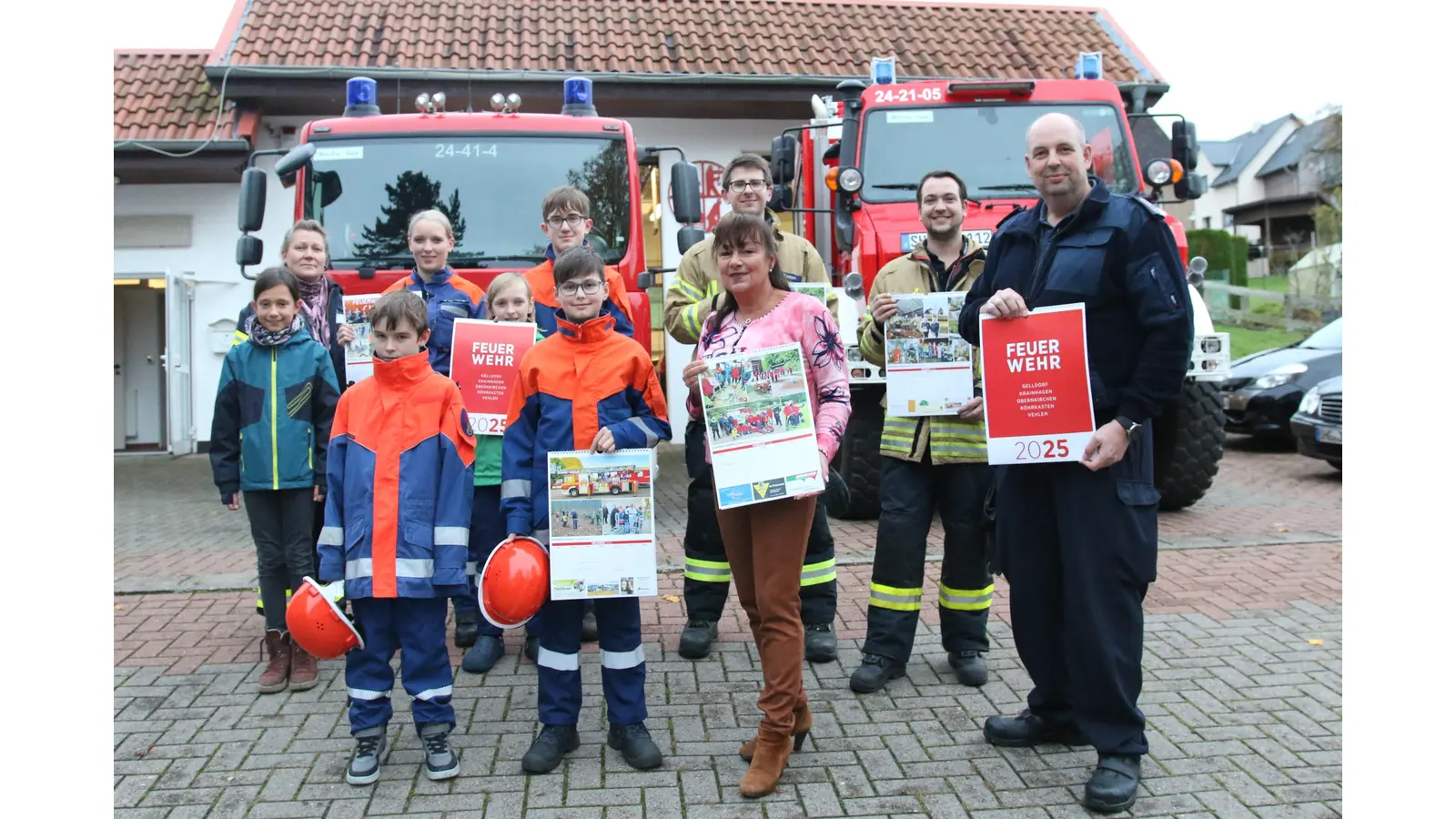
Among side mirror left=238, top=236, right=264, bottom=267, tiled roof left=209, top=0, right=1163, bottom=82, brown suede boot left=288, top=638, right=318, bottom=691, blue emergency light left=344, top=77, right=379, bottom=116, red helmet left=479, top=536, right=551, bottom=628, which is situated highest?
tiled roof left=209, top=0, right=1163, bottom=82

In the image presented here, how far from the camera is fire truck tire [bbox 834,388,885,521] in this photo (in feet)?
25.4

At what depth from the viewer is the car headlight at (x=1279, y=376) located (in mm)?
12445

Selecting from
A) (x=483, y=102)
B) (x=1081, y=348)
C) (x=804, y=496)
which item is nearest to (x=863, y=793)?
(x=804, y=496)

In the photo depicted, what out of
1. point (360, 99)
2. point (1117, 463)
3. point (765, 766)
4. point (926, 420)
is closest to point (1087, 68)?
point (926, 420)

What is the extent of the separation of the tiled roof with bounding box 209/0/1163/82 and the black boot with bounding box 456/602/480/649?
31.4 ft

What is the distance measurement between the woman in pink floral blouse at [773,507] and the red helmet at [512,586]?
65 cm

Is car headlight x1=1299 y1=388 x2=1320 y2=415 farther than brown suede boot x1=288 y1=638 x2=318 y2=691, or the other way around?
car headlight x1=1299 y1=388 x2=1320 y2=415

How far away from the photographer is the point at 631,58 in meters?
14.0

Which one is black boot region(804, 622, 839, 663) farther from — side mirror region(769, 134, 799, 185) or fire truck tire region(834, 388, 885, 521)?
side mirror region(769, 134, 799, 185)

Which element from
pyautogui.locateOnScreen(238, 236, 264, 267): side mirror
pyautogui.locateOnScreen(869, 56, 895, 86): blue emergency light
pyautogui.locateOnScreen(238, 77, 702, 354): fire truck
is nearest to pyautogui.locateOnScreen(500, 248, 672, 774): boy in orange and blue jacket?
pyautogui.locateOnScreen(238, 77, 702, 354): fire truck

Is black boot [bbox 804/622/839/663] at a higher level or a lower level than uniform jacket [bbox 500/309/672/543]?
lower

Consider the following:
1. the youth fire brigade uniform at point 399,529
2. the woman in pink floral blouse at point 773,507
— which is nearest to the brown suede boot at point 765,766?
the woman in pink floral blouse at point 773,507

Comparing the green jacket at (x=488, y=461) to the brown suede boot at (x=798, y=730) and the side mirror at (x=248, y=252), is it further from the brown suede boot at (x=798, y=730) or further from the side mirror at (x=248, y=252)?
the side mirror at (x=248, y=252)

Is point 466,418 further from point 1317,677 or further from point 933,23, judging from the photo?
point 933,23
